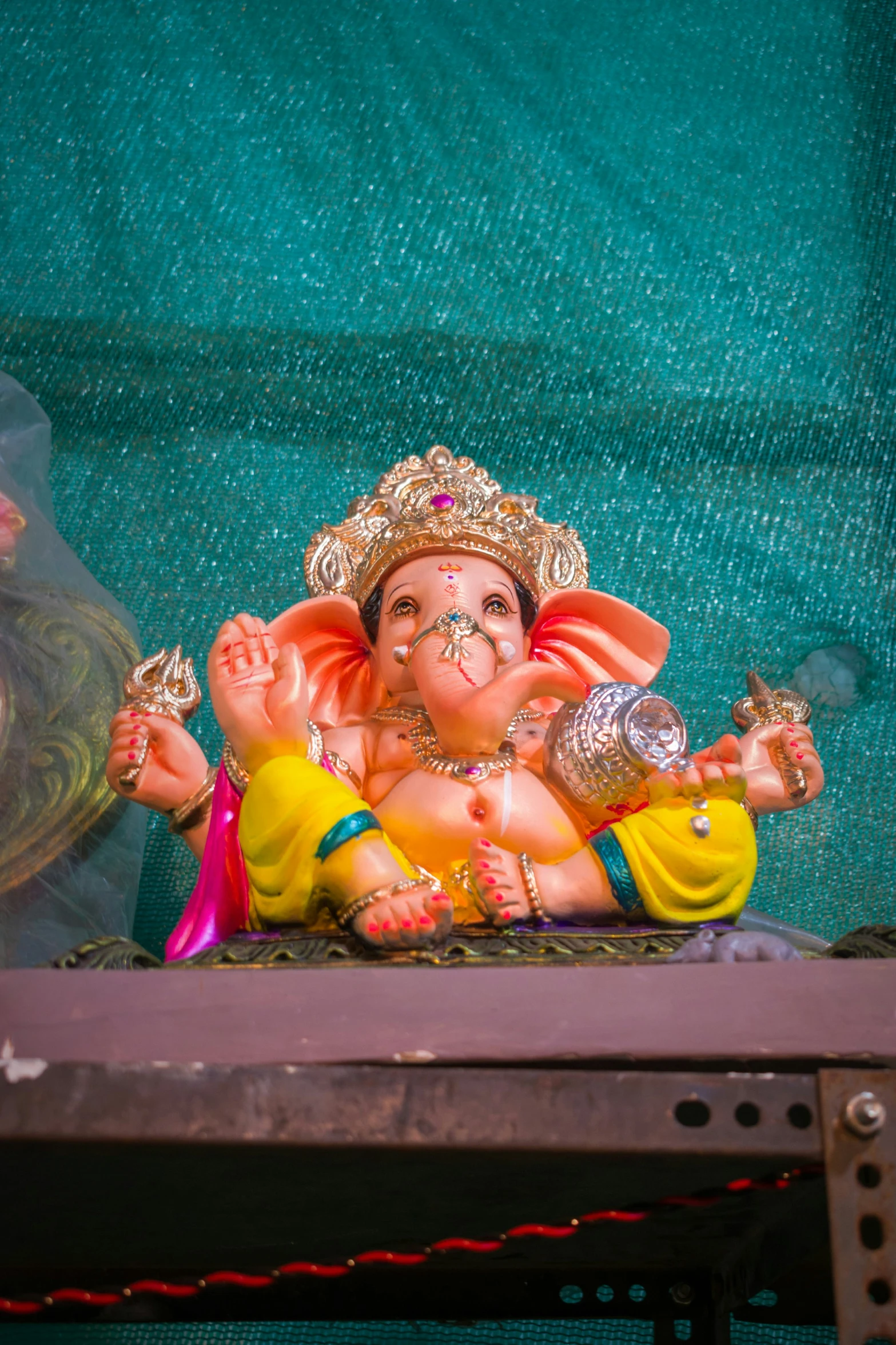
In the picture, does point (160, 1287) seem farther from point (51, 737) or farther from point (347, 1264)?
point (51, 737)

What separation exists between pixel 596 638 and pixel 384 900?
70 centimetres

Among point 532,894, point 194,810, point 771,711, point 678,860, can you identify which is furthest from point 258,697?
point 771,711

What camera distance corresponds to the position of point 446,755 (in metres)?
1.45

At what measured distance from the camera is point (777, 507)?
2.40 m

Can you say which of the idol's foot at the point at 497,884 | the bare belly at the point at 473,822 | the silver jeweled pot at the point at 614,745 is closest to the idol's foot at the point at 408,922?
the idol's foot at the point at 497,884

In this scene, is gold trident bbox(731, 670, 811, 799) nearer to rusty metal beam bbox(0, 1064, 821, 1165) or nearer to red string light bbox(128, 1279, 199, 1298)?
rusty metal beam bbox(0, 1064, 821, 1165)

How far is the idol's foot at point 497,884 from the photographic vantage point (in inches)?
48.5

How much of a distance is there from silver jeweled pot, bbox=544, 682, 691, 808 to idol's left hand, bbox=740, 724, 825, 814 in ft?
0.52

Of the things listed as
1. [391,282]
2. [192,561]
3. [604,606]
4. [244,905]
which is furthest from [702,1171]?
[391,282]

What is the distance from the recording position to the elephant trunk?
4.50 feet

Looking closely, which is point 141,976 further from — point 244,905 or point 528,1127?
point 244,905

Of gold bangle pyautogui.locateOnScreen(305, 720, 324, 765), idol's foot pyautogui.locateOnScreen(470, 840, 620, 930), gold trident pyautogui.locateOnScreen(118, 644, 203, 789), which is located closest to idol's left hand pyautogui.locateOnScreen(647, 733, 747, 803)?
idol's foot pyautogui.locateOnScreen(470, 840, 620, 930)

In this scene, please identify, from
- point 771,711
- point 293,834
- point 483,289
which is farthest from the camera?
point 483,289

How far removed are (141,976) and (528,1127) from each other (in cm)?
30
